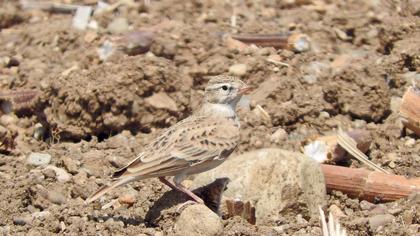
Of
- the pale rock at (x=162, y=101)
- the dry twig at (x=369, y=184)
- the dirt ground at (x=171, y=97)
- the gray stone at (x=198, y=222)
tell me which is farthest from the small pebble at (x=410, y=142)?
the gray stone at (x=198, y=222)

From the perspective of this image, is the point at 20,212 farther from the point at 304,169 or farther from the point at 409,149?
the point at 409,149

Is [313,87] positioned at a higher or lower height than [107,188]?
lower

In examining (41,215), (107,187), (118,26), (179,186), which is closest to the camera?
(107,187)

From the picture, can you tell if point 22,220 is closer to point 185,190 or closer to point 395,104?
point 185,190

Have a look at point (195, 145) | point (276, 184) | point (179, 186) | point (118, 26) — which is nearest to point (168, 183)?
point (179, 186)

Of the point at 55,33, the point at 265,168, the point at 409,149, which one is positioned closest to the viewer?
the point at 265,168

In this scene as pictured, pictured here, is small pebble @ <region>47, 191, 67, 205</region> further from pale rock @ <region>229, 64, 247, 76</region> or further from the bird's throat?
pale rock @ <region>229, 64, 247, 76</region>

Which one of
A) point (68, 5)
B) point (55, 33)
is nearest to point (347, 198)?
point (55, 33)
